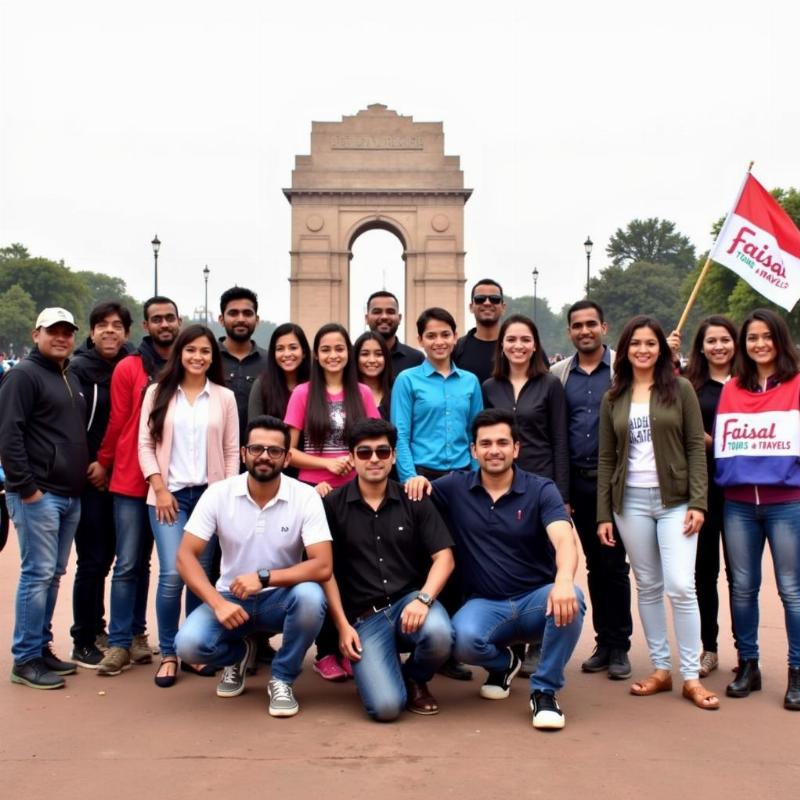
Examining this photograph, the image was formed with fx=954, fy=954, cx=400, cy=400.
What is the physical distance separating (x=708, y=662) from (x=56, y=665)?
408 cm

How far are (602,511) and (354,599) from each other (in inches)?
63.2

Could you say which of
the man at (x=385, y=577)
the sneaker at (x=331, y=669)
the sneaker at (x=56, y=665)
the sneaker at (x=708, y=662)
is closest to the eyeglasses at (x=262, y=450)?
the man at (x=385, y=577)

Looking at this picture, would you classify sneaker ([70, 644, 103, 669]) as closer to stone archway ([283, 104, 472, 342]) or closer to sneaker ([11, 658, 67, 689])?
sneaker ([11, 658, 67, 689])

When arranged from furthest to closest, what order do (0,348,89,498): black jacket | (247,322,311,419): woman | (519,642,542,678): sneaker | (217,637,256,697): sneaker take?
(247,322,311,419): woman → (519,642,542,678): sneaker → (0,348,89,498): black jacket → (217,637,256,697): sneaker

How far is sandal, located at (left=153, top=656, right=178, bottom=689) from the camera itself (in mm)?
5637

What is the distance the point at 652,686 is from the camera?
552 centimetres

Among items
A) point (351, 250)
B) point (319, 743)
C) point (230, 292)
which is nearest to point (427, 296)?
Answer: point (351, 250)

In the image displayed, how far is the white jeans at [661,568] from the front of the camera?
5473mm

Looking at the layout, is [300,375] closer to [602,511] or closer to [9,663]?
[602,511]

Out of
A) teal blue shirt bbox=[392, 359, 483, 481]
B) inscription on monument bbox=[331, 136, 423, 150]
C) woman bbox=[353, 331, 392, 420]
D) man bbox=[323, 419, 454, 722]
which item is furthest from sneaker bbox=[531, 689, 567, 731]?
inscription on monument bbox=[331, 136, 423, 150]

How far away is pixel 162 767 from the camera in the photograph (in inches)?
170

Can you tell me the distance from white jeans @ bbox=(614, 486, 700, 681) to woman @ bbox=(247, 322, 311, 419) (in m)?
2.30

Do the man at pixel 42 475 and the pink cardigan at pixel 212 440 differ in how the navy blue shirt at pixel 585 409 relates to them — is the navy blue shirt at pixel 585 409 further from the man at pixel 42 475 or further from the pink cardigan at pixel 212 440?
the man at pixel 42 475

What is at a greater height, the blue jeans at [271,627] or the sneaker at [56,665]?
the blue jeans at [271,627]
